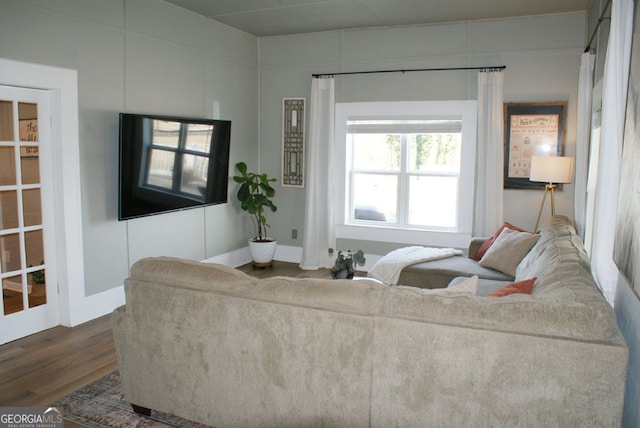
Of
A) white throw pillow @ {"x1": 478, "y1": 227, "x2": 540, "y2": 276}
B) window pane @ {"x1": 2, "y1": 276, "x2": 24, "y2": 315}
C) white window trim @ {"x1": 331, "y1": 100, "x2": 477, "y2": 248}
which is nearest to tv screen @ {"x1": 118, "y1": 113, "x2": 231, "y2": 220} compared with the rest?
window pane @ {"x1": 2, "y1": 276, "x2": 24, "y2": 315}

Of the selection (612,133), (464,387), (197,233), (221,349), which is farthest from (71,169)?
(612,133)

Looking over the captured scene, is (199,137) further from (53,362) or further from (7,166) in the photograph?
(53,362)

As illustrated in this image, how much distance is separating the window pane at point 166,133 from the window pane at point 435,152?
2699 mm

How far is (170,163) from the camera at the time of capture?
4.98 m

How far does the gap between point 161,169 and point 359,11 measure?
2.59 m

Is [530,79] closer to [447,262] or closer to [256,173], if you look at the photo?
[447,262]

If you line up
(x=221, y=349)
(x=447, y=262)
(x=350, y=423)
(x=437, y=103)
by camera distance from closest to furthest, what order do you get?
(x=350, y=423) < (x=221, y=349) < (x=447, y=262) < (x=437, y=103)

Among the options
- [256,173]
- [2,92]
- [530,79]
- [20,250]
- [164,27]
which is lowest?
[20,250]

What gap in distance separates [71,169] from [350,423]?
316 cm

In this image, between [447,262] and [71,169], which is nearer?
[71,169]

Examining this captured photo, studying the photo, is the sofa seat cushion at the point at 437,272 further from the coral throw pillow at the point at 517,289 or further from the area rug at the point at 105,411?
the area rug at the point at 105,411

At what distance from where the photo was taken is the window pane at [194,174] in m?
5.22

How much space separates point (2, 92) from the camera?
363 centimetres

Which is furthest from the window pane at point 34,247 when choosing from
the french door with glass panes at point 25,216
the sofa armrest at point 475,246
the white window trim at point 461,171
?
the sofa armrest at point 475,246
